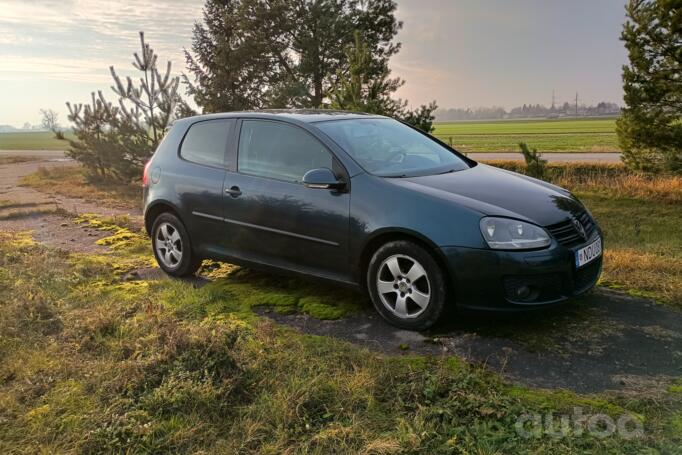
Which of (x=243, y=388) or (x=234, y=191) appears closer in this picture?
(x=243, y=388)

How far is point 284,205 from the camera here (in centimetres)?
451

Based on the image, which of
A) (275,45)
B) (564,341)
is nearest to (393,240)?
(564,341)

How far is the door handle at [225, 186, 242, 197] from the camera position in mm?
4852

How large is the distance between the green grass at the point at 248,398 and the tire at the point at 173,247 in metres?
1.21

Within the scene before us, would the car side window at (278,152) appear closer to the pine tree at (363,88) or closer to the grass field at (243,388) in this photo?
the grass field at (243,388)

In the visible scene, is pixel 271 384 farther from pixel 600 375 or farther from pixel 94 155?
pixel 94 155

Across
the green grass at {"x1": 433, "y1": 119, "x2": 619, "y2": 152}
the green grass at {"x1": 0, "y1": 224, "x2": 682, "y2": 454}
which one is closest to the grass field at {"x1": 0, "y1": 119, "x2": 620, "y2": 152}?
the green grass at {"x1": 433, "y1": 119, "x2": 619, "y2": 152}

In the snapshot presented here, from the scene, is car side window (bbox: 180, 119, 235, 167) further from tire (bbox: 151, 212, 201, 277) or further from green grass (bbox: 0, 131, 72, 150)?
green grass (bbox: 0, 131, 72, 150)

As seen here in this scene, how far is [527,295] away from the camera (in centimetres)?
369

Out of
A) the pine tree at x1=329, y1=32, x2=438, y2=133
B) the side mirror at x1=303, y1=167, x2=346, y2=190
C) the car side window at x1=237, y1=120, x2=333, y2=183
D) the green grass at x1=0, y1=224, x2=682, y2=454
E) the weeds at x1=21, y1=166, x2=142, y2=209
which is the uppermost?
the pine tree at x1=329, y1=32, x2=438, y2=133

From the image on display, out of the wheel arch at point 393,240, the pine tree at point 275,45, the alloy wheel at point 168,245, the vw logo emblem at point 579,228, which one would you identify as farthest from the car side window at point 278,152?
the pine tree at point 275,45

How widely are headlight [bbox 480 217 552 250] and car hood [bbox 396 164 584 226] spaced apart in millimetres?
62

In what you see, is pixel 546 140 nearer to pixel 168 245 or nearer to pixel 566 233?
pixel 168 245

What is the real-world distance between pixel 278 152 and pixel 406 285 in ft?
5.59
